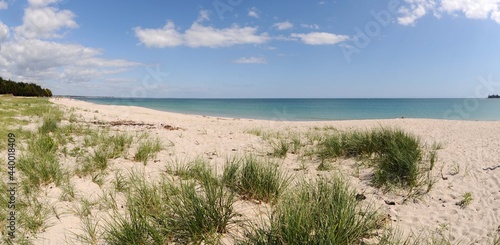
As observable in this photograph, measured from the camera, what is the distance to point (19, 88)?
56.2m

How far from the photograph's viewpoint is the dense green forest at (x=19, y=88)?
173ft

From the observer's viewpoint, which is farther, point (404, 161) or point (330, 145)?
point (330, 145)

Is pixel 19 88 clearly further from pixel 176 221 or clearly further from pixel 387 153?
pixel 387 153

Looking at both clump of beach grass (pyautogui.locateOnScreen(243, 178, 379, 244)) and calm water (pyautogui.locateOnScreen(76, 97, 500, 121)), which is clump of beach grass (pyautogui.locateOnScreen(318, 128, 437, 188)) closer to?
clump of beach grass (pyautogui.locateOnScreen(243, 178, 379, 244))

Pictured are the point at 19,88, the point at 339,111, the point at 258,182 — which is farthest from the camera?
the point at 19,88

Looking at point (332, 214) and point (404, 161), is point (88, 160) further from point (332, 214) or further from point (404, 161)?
point (404, 161)

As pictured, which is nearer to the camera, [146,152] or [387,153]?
[387,153]

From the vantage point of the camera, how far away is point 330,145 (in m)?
8.48

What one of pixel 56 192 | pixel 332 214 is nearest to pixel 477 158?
pixel 332 214

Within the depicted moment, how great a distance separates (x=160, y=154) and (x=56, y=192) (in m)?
3.31

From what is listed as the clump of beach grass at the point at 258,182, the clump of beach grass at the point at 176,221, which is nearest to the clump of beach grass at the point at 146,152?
the clump of beach grass at the point at 258,182

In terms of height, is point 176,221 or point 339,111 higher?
point 339,111

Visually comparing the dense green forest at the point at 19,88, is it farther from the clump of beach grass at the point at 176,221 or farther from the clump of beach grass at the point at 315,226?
the clump of beach grass at the point at 315,226

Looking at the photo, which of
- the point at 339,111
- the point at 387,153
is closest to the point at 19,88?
the point at 339,111
